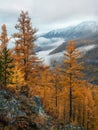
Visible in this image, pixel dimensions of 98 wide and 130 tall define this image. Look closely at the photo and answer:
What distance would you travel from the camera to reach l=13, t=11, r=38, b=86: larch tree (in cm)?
3459

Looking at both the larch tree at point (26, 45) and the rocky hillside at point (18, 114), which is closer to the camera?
the rocky hillside at point (18, 114)

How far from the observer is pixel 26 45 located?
115ft

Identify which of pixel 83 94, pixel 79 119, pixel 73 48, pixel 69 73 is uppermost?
pixel 73 48

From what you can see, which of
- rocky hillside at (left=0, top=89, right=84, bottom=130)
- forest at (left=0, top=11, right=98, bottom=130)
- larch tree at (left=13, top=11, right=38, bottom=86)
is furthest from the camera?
larch tree at (left=13, top=11, right=38, bottom=86)

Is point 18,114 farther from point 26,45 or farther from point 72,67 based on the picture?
point 72,67

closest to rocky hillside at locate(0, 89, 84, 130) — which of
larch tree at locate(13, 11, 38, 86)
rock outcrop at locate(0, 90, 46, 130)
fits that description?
rock outcrop at locate(0, 90, 46, 130)

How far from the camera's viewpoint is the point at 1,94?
65.3 feet

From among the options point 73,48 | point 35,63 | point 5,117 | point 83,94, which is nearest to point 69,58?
point 73,48

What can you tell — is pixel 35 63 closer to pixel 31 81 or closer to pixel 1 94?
pixel 31 81

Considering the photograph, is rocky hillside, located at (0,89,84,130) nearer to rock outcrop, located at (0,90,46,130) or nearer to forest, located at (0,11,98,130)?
rock outcrop, located at (0,90,46,130)

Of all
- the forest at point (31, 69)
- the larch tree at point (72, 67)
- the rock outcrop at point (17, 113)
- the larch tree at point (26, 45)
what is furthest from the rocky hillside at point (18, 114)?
the larch tree at point (72, 67)

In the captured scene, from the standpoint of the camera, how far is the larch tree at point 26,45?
3459 centimetres

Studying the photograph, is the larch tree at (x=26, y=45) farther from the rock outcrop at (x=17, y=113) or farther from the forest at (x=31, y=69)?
the rock outcrop at (x=17, y=113)

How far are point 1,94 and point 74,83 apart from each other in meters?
21.6
